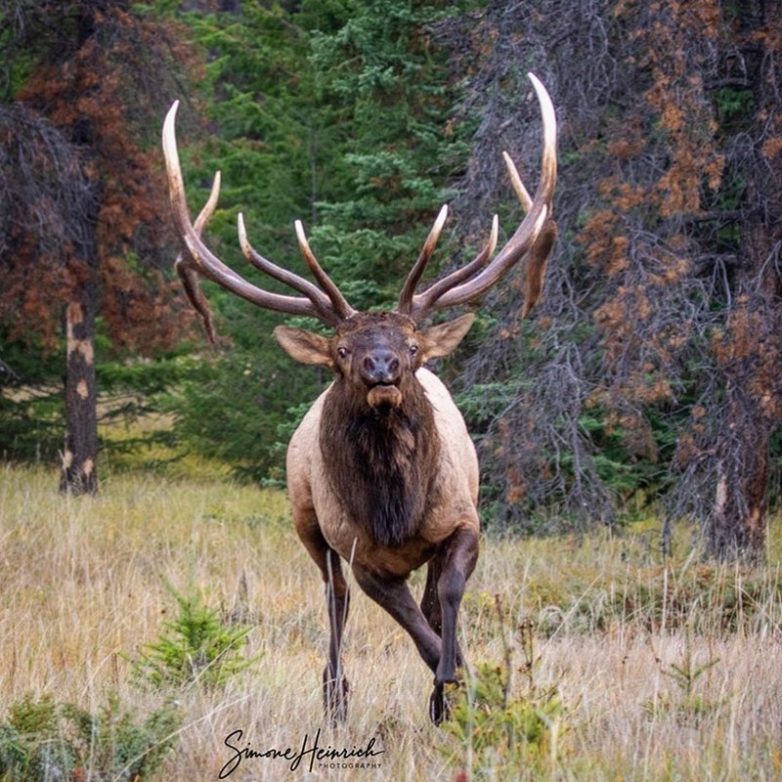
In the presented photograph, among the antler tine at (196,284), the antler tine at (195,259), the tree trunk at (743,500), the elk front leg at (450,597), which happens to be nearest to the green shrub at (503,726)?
the elk front leg at (450,597)

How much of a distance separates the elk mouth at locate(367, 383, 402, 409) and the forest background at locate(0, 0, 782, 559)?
3.79 metres

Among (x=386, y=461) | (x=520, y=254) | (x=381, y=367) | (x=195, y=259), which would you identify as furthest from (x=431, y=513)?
(x=195, y=259)

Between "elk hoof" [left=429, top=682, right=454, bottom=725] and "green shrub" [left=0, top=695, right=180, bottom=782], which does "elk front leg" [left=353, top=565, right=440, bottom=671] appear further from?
"green shrub" [left=0, top=695, right=180, bottom=782]

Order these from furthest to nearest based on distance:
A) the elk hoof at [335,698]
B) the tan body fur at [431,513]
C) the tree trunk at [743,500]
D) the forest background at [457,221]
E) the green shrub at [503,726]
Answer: the tree trunk at [743,500]
the forest background at [457,221]
the tan body fur at [431,513]
the elk hoof at [335,698]
the green shrub at [503,726]

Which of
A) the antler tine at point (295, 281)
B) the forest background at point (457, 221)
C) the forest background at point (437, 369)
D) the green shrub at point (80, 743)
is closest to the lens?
the green shrub at point (80, 743)

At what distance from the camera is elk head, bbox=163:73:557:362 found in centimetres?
605

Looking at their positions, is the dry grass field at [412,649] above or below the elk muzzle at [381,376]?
Answer: below

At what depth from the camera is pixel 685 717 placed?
5234mm

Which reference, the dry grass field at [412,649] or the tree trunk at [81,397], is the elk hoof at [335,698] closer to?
the dry grass field at [412,649]

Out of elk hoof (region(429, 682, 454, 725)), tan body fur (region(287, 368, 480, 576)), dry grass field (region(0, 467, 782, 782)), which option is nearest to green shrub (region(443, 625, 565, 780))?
dry grass field (region(0, 467, 782, 782))

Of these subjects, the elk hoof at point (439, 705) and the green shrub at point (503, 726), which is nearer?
the green shrub at point (503, 726)

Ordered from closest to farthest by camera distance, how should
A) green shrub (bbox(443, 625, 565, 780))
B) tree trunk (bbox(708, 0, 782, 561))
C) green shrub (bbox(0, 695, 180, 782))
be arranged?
green shrub (bbox(443, 625, 565, 780)), green shrub (bbox(0, 695, 180, 782)), tree trunk (bbox(708, 0, 782, 561))

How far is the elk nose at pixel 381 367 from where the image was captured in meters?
5.88

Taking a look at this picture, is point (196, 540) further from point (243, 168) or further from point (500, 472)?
point (243, 168)
